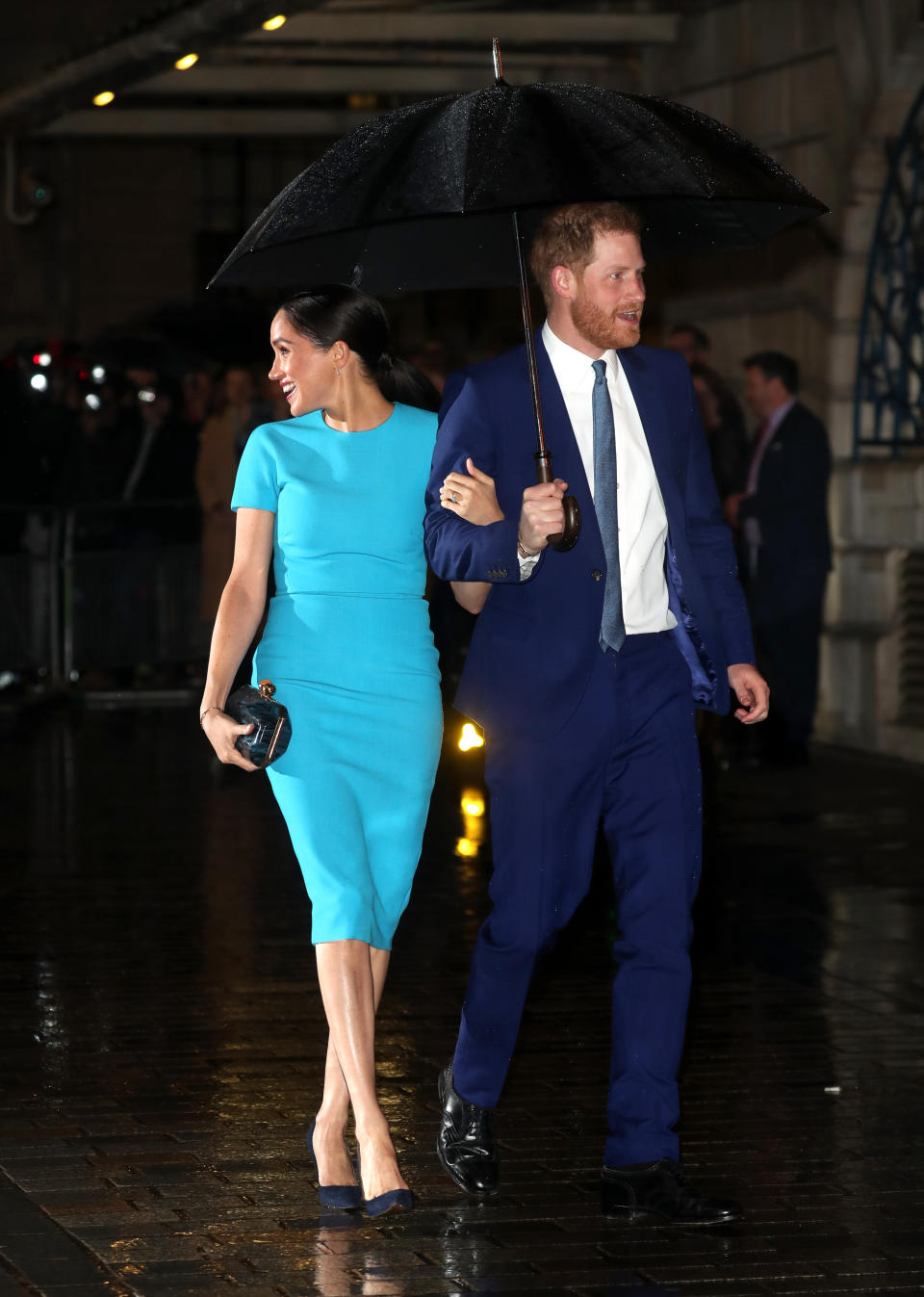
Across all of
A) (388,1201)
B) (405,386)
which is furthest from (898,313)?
(388,1201)

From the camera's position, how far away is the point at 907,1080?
6.29 metres

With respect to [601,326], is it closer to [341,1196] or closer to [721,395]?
[341,1196]

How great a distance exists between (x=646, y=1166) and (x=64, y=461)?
13767 mm

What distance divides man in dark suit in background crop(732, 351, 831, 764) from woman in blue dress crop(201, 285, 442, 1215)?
819cm

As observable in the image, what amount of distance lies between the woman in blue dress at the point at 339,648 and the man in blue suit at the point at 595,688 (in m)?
0.16

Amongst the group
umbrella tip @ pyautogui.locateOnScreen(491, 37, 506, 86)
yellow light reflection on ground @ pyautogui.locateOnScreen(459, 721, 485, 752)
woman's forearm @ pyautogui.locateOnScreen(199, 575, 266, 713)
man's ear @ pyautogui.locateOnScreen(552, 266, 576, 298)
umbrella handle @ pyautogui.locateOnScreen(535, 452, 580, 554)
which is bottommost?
yellow light reflection on ground @ pyautogui.locateOnScreen(459, 721, 485, 752)

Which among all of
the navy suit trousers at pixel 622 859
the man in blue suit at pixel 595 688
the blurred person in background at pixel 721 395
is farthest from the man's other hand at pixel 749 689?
the blurred person in background at pixel 721 395

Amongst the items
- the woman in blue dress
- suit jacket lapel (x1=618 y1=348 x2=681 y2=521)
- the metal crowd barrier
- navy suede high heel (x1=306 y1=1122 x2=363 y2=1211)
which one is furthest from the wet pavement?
the metal crowd barrier

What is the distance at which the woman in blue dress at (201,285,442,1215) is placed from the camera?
5117 mm

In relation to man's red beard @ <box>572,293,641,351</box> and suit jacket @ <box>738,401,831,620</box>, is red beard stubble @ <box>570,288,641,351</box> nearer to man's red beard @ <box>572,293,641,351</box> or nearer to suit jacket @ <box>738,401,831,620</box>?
man's red beard @ <box>572,293,641,351</box>

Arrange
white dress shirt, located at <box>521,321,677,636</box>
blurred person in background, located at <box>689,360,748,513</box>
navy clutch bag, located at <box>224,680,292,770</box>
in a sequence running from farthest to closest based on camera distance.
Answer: blurred person in background, located at <box>689,360,748,513</box> → white dress shirt, located at <box>521,321,677,636</box> → navy clutch bag, located at <box>224,680,292,770</box>

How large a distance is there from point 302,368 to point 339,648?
2.00ft

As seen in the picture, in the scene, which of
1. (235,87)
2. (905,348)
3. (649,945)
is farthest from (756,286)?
(649,945)

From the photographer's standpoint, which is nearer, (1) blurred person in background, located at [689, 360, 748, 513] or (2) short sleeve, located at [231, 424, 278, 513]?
(2) short sleeve, located at [231, 424, 278, 513]
